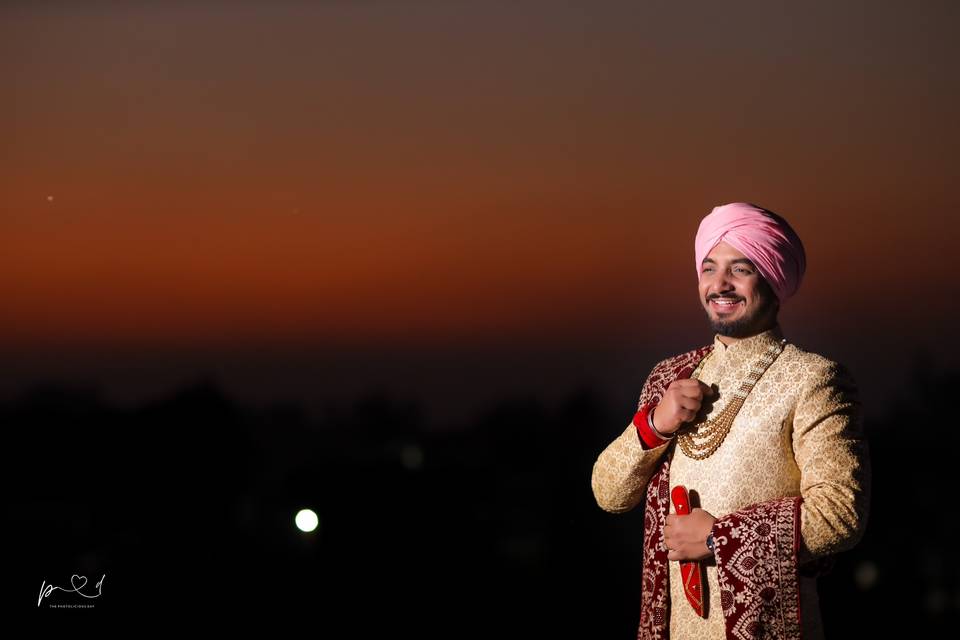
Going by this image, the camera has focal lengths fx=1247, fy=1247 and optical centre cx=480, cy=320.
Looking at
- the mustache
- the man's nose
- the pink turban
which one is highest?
the pink turban

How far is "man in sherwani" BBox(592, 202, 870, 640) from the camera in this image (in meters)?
2.75

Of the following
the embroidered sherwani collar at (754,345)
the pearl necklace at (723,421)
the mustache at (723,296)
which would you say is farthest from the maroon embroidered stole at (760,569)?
the mustache at (723,296)

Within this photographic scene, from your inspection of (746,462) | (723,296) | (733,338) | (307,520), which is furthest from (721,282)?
(307,520)

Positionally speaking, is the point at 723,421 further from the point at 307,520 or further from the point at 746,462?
the point at 307,520

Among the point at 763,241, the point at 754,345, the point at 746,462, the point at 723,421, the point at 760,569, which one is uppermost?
the point at 763,241

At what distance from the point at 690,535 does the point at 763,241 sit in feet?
2.28

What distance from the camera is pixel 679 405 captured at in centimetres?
293

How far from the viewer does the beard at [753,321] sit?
9.61ft

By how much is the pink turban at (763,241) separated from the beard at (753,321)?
0.02 m

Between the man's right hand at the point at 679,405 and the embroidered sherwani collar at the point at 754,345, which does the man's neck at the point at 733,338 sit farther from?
the man's right hand at the point at 679,405

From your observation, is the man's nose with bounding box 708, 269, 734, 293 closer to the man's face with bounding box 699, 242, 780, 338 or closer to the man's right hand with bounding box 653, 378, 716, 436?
the man's face with bounding box 699, 242, 780, 338

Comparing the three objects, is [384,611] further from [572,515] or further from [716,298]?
[716,298]

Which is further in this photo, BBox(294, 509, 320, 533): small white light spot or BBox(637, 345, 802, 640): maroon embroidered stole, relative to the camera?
BBox(294, 509, 320, 533): small white light spot

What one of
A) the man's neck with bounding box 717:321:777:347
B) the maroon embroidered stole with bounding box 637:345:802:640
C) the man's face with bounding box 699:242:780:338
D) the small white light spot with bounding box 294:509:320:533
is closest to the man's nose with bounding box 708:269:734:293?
the man's face with bounding box 699:242:780:338
